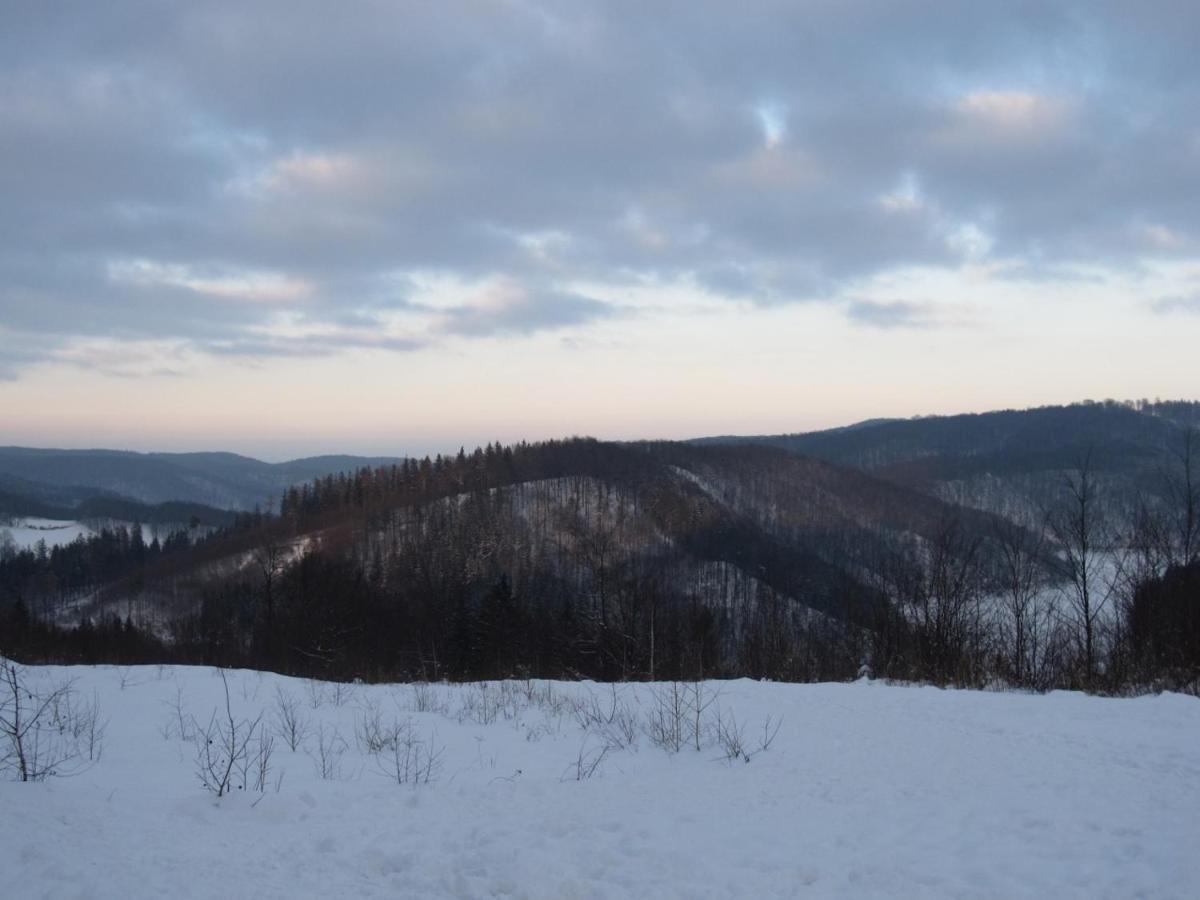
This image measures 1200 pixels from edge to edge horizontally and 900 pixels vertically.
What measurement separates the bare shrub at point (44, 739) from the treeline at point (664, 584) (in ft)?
38.2

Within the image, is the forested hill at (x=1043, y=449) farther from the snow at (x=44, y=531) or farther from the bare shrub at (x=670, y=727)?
the snow at (x=44, y=531)

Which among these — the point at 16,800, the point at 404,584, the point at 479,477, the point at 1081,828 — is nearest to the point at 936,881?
the point at 1081,828

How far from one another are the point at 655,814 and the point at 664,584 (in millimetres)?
60585

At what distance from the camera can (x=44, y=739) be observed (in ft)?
27.1

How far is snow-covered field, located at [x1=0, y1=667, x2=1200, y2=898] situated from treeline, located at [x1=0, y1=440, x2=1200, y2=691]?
6997mm

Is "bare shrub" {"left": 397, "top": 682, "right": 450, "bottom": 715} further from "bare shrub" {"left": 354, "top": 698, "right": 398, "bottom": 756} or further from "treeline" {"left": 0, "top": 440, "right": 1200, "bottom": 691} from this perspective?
"treeline" {"left": 0, "top": 440, "right": 1200, "bottom": 691}

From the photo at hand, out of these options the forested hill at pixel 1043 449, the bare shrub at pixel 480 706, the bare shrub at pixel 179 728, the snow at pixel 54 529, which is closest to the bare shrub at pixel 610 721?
the bare shrub at pixel 480 706

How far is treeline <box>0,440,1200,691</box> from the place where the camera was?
17.5 meters

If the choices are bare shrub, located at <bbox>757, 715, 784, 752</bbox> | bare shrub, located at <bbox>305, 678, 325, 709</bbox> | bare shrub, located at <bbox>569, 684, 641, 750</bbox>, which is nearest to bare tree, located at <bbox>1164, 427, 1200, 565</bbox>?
bare shrub, located at <bbox>757, 715, 784, 752</bbox>

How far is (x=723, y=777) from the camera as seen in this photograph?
6.68 m

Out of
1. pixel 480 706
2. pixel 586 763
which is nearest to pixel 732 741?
pixel 586 763

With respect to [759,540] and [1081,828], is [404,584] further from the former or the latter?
[1081,828]

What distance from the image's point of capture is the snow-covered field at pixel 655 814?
436 cm

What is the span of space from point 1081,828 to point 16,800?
24.2 ft
